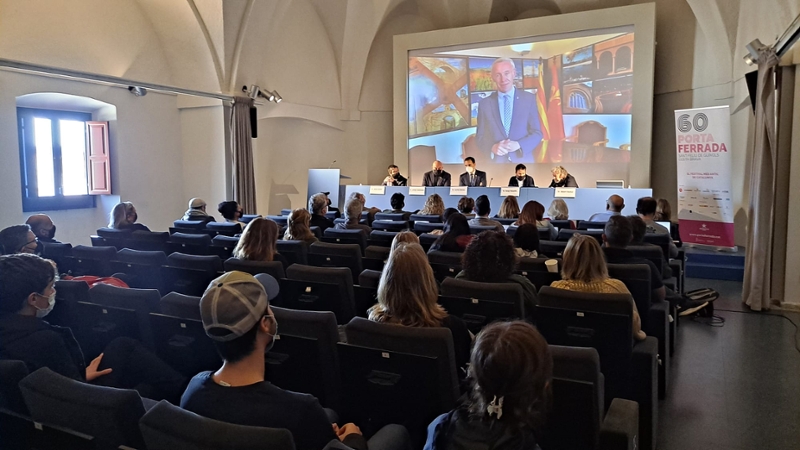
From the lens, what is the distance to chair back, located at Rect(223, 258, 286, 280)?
340 cm

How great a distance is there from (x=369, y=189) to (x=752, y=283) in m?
5.77

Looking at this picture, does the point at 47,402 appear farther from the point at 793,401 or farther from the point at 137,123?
the point at 137,123

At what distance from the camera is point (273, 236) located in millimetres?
Result: 3787

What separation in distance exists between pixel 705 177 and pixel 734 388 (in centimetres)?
514

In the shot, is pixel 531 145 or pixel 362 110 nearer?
pixel 531 145

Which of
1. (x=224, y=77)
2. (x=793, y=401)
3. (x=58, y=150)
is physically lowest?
(x=793, y=401)

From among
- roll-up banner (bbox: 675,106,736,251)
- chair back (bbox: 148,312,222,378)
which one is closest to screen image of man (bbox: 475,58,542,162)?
roll-up banner (bbox: 675,106,736,251)

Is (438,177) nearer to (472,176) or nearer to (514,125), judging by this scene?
(472,176)

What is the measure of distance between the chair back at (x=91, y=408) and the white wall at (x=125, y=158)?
6.63 meters

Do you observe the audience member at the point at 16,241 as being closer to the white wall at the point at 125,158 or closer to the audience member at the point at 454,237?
the audience member at the point at 454,237

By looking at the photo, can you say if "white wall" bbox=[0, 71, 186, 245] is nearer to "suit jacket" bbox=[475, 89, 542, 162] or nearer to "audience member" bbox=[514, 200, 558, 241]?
"suit jacket" bbox=[475, 89, 542, 162]

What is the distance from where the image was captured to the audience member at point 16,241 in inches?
138

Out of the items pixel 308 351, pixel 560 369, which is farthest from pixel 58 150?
pixel 560 369

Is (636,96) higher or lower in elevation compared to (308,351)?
higher
